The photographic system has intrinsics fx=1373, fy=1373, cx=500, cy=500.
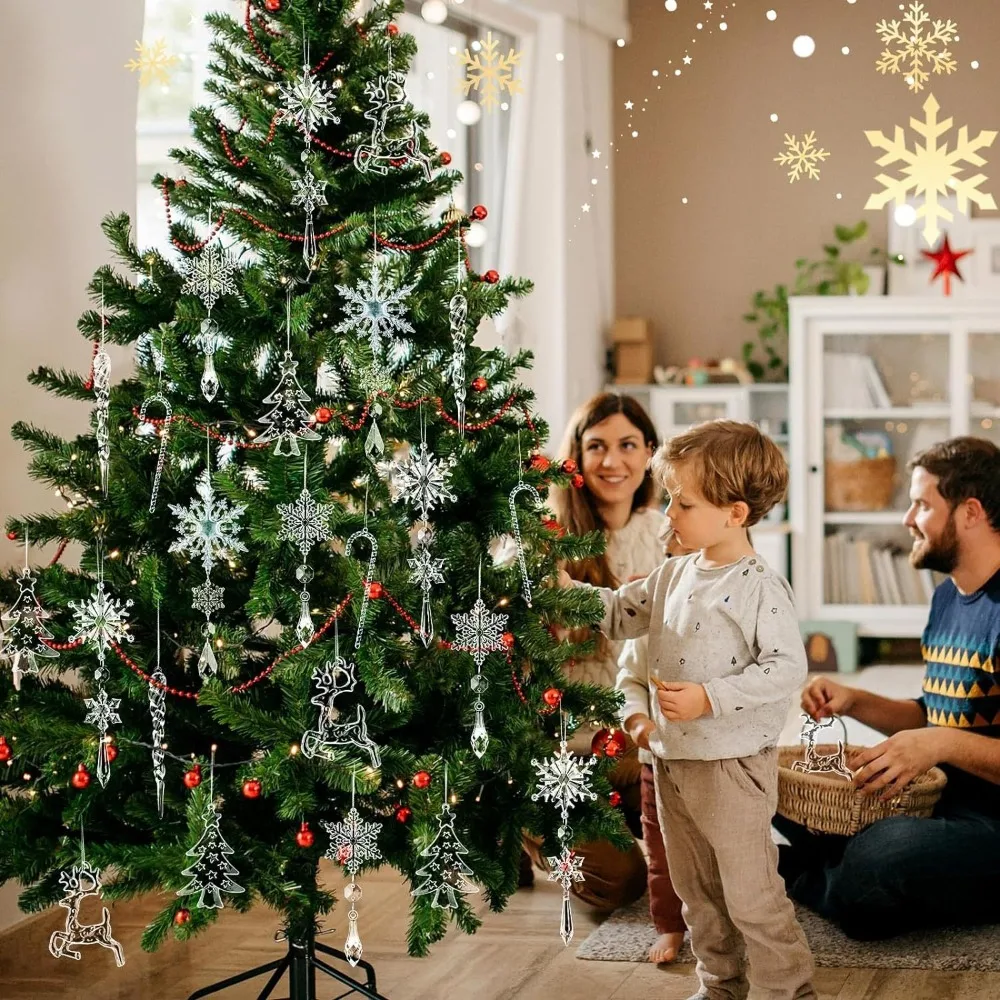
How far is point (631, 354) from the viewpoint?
5.53 metres

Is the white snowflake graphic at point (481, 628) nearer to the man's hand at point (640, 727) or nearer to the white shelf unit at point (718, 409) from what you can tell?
the man's hand at point (640, 727)

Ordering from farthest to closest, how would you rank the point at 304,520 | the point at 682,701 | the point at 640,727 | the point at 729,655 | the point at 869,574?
the point at 869,574 < the point at 640,727 < the point at 729,655 < the point at 682,701 < the point at 304,520

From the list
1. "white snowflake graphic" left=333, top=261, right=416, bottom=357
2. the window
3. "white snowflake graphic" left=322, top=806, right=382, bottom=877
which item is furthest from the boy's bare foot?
the window

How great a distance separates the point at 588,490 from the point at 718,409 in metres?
2.71

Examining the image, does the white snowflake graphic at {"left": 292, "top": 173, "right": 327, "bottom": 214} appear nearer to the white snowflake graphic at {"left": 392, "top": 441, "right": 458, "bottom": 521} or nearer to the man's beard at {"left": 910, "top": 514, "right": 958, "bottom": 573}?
the white snowflake graphic at {"left": 392, "top": 441, "right": 458, "bottom": 521}

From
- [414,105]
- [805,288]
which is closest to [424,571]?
[414,105]

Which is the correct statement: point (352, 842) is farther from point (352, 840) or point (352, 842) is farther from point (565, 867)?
point (565, 867)

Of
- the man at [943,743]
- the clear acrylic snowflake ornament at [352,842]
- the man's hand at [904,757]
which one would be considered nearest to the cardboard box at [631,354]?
the man at [943,743]

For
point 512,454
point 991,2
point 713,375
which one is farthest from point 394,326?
point 991,2

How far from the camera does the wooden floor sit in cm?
229

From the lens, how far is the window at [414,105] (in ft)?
10.5

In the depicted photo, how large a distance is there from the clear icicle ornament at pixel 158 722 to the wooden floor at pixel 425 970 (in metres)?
0.59

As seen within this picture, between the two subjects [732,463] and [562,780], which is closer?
[562,780]

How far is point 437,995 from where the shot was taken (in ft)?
7.50
